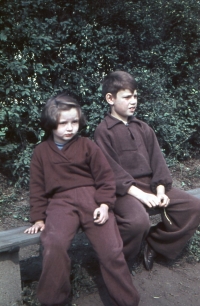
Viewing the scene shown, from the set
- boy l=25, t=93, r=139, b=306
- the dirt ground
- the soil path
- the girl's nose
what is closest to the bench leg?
the dirt ground

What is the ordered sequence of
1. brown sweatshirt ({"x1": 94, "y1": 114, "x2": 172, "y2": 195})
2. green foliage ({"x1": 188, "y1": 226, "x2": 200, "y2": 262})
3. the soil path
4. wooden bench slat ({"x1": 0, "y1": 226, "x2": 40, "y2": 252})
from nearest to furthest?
1. wooden bench slat ({"x1": 0, "y1": 226, "x2": 40, "y2": 252})
2. the soil path
3. brown sweatshirt ({"x1": 94, "y1": 114, "x2": 172, "y2": 195})
4. green foliage ({"x1": 188, "y1": 226, "x2": 200, "y2": 262})

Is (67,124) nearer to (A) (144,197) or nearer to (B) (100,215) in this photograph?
(B) (100,215)

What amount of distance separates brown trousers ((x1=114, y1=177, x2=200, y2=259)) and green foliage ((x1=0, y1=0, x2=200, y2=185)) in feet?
6.23

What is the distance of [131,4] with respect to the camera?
5.68 metres

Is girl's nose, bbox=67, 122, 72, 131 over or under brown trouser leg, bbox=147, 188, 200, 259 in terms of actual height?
over

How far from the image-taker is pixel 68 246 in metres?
2.91

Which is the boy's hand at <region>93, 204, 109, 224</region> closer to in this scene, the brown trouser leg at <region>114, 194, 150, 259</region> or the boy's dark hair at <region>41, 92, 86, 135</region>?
the brown trouser leg at <region>114, 194, 150, 259</region>

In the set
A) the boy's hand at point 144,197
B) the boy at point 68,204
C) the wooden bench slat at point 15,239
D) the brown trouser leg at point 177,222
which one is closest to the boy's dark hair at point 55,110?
the boy at point 68,204

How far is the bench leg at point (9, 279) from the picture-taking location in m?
3.06

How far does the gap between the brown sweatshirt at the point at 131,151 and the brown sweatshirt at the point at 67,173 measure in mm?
288

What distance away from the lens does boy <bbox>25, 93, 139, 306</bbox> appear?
2.83 meters

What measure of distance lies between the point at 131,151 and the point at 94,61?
211cm

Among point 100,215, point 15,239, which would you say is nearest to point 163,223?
point 100,215

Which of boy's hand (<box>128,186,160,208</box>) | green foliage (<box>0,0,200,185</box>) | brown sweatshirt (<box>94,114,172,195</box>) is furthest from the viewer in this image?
green foliage (<box>0,0,200,185</box>)
